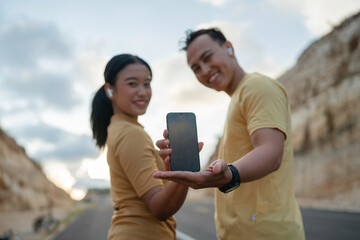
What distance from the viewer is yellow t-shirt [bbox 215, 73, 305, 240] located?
67.5 inches

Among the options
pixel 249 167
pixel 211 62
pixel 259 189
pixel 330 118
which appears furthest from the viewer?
pixel 330 118

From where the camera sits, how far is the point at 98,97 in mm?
2611

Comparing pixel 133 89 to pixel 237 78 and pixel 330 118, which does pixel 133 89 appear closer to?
pixel 237 78

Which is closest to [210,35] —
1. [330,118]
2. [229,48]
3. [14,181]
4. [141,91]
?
[229,48]

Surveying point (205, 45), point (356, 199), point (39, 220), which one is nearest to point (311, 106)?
point (356, 199)

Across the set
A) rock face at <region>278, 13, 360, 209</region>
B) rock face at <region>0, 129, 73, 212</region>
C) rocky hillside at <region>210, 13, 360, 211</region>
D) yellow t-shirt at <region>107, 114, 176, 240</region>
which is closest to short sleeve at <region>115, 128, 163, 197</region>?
yellow t-shirt at <region>107, 114, 176, 240</region>

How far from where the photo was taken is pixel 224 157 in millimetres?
2016

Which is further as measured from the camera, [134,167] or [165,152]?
[134,167]

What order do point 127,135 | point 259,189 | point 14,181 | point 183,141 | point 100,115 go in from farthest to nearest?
point 14,181, point 100,115, point 127,135, point 259,189, point 183,141

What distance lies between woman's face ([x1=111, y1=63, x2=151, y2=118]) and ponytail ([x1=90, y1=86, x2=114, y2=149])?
331mm

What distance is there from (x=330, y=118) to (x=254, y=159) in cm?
2489

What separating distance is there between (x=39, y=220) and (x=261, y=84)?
1408 centimetres

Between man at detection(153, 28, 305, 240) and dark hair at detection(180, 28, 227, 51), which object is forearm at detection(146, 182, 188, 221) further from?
dark hair at detection(180, 28, 227, 51)

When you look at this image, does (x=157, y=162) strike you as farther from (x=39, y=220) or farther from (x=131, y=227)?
(x=39, y=220)
